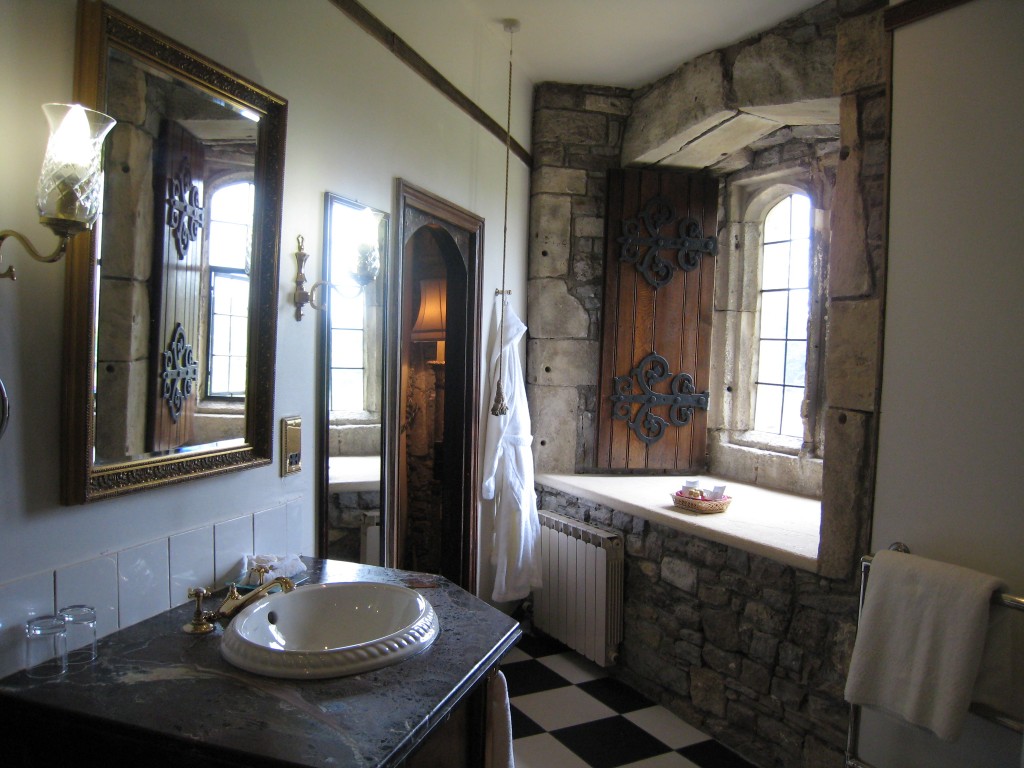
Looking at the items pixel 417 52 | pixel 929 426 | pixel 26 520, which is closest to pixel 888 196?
pixel 929 426

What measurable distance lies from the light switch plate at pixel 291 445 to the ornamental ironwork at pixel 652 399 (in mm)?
1865

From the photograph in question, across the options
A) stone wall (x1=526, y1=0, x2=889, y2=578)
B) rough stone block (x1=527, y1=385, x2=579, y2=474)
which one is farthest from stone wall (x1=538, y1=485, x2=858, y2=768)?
rough stone block (x1=527, y1=385, x2=579, y2=474)

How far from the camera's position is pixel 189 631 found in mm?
1286

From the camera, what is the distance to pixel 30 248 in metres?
1.02

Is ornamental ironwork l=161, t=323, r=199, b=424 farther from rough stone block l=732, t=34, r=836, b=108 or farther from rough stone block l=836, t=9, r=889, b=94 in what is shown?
rough stone block l=732, t=34, r=836, b=108

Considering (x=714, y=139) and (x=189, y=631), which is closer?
(x=189, y=631)

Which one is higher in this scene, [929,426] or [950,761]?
[929,426]

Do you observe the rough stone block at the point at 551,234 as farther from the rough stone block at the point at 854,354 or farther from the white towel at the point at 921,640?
the white towel at the point at 921,640

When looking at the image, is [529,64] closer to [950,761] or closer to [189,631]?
[189,631]

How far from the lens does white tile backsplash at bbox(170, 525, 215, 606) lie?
1398mm

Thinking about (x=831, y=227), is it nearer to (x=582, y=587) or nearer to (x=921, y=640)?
(x=921, y=640)

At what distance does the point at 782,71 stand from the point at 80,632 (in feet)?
9.41

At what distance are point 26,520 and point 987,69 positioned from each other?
7.49 feet

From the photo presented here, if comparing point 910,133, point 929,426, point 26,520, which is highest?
point 910,133
